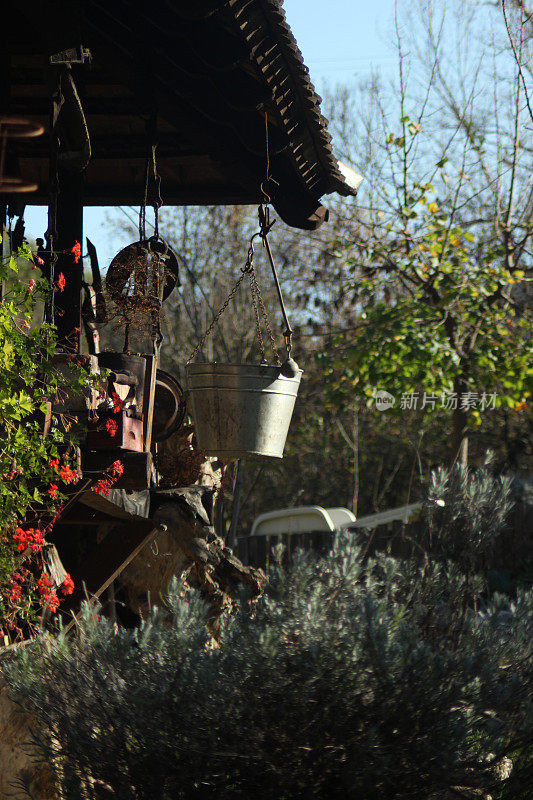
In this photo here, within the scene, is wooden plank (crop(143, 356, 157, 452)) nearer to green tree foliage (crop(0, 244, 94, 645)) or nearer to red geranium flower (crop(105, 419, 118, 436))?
red geranium flower (crop(105, 419, 118, 436))

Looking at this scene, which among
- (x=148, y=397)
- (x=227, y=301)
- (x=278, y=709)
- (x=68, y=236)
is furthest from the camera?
(x=68, y=236)

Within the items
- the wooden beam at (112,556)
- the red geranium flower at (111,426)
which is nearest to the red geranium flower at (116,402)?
the red geranium flower at (111,426)

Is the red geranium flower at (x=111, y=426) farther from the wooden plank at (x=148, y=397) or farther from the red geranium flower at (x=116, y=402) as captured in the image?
the wooden plank at (x=148, y=397)

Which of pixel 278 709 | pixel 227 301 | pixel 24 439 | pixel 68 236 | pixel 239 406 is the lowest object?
pixel 278 709

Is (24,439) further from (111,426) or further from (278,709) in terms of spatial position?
(278,709)

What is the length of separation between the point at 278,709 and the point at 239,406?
1.29 m

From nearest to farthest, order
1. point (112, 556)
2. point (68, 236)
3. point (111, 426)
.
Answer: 1. point (111, 426)
2. point (112, 556)
3. point (68, 236)

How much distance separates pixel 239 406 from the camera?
328 cm

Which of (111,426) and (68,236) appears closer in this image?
(111,426)

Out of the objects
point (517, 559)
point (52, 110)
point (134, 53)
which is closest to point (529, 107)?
point (517, 559)

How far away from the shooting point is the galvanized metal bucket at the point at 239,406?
326cm

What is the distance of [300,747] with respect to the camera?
2.21 metres

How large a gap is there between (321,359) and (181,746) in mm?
6307

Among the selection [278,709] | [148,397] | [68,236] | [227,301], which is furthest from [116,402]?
[278,709]
